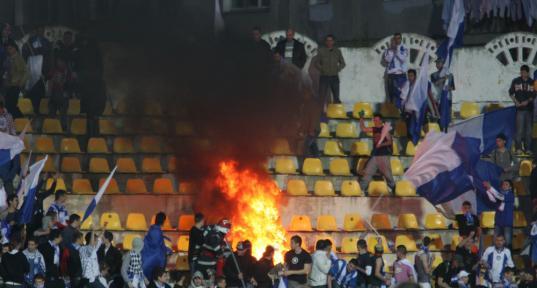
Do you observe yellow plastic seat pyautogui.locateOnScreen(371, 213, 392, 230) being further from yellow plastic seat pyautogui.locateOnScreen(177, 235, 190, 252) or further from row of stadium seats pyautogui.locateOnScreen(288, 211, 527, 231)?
yellow plastic seat pyautogui.locateOnScreen(177, 235, 190, 252)

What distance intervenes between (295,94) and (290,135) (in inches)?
61.0

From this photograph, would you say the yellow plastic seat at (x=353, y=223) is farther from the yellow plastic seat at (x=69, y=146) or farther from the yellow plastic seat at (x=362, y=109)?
the yellow plastic seat at (x=69, y=146)

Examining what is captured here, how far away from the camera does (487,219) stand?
3281cm

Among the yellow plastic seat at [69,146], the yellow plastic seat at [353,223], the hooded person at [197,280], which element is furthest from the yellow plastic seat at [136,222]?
the hooded person at [197,280]

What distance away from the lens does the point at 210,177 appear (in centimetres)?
3225

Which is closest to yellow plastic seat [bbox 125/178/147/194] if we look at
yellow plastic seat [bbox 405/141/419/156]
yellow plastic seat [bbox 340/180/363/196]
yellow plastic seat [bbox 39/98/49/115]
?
yellow plastic seat [bbox 340/180/363/196]

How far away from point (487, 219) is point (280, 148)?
13.4 ft

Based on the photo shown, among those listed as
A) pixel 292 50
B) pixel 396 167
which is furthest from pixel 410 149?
pixel 292 50

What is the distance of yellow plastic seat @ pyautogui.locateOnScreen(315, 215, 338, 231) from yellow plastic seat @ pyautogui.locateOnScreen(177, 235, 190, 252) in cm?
238

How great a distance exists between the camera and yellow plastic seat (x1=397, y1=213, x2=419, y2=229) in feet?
105

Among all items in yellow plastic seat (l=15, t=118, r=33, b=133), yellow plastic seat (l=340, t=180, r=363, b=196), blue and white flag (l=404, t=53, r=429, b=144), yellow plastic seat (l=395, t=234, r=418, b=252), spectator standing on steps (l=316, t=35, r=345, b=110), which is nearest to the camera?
yellow plastic seat (l=395, t=234, r=418, b=252)

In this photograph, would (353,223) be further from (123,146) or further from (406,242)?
(123,146)

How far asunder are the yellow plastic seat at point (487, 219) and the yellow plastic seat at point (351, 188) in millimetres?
2265

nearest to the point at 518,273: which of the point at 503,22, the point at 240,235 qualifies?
the point at 240,235
